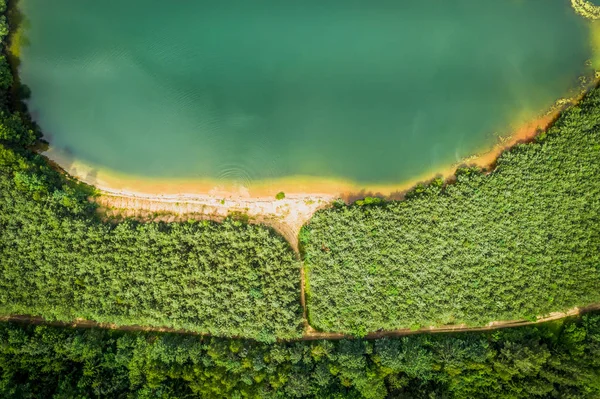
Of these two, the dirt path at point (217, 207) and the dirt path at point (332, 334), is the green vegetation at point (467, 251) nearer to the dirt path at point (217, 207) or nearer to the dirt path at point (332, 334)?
the dirt path at point (332, 334)

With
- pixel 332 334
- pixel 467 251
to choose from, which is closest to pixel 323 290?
pixel 332 334

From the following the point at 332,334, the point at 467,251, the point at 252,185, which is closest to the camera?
the point at 467,251

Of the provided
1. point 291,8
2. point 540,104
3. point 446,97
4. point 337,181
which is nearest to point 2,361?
point 337,181

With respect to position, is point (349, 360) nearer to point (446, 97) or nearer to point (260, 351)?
point (260, 351)

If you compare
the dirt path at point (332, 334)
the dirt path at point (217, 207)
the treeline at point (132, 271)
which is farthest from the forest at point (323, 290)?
the dirt path at point (217, 207)

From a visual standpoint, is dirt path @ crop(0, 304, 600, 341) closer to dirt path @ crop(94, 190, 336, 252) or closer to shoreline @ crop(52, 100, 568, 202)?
dirt path @ crop(94, 190, 336, 252)

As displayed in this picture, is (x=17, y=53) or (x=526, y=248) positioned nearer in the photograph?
(x=526, y=248)

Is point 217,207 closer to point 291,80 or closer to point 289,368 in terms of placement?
point 291,80
